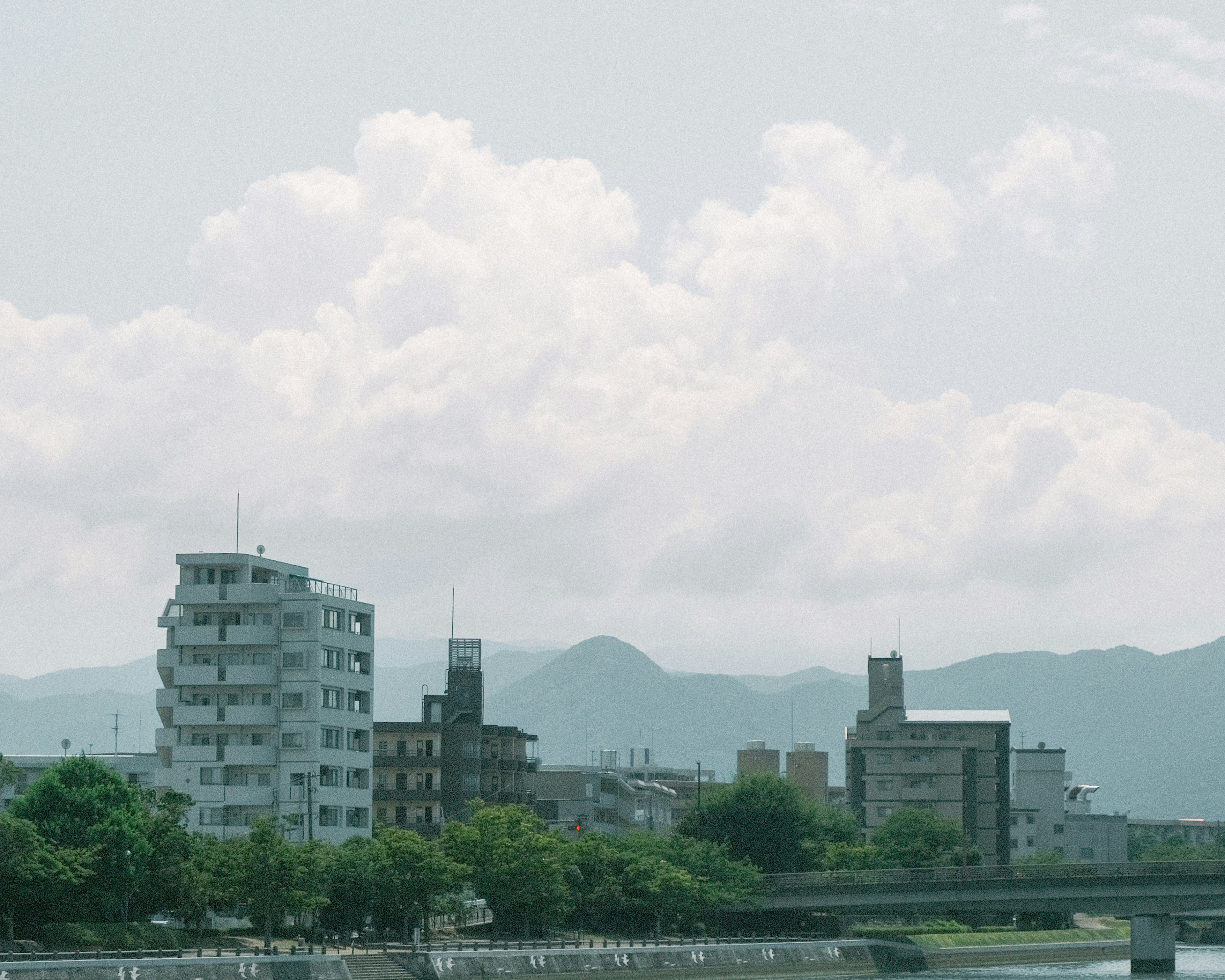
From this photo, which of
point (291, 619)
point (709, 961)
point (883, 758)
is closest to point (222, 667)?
point (291, 619)

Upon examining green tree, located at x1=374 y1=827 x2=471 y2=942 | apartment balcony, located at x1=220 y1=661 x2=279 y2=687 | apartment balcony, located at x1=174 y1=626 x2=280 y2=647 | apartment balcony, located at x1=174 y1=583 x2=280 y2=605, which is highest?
apartment balcony, located at x1=174 y1=583 x2=280 y2=605

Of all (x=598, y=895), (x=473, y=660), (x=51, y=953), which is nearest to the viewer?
(x=51, y=953)

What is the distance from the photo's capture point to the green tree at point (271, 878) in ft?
281

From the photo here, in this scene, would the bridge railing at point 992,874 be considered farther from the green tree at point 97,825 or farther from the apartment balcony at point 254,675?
the green tree at point 97,825

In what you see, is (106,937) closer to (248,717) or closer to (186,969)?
(186,969)

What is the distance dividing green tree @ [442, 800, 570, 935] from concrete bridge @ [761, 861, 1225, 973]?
66.4 ft

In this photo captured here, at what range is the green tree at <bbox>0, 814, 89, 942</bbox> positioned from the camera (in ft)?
250

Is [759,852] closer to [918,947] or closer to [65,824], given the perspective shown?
[918,947]

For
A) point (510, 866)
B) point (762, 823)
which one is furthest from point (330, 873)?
point (762, 823)

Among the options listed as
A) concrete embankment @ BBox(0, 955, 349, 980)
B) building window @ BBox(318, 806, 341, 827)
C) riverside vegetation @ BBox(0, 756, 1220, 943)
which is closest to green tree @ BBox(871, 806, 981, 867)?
riverside vegetation @ BBox(0, 756, 1220, 943)

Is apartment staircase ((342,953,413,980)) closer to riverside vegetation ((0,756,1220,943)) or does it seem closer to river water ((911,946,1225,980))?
riverside vegetation ((0,756,1220,943))

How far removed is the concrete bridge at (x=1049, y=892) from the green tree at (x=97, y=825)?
45.3 metres

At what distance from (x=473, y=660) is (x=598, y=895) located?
177 ft

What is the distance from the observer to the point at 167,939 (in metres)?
82.6
